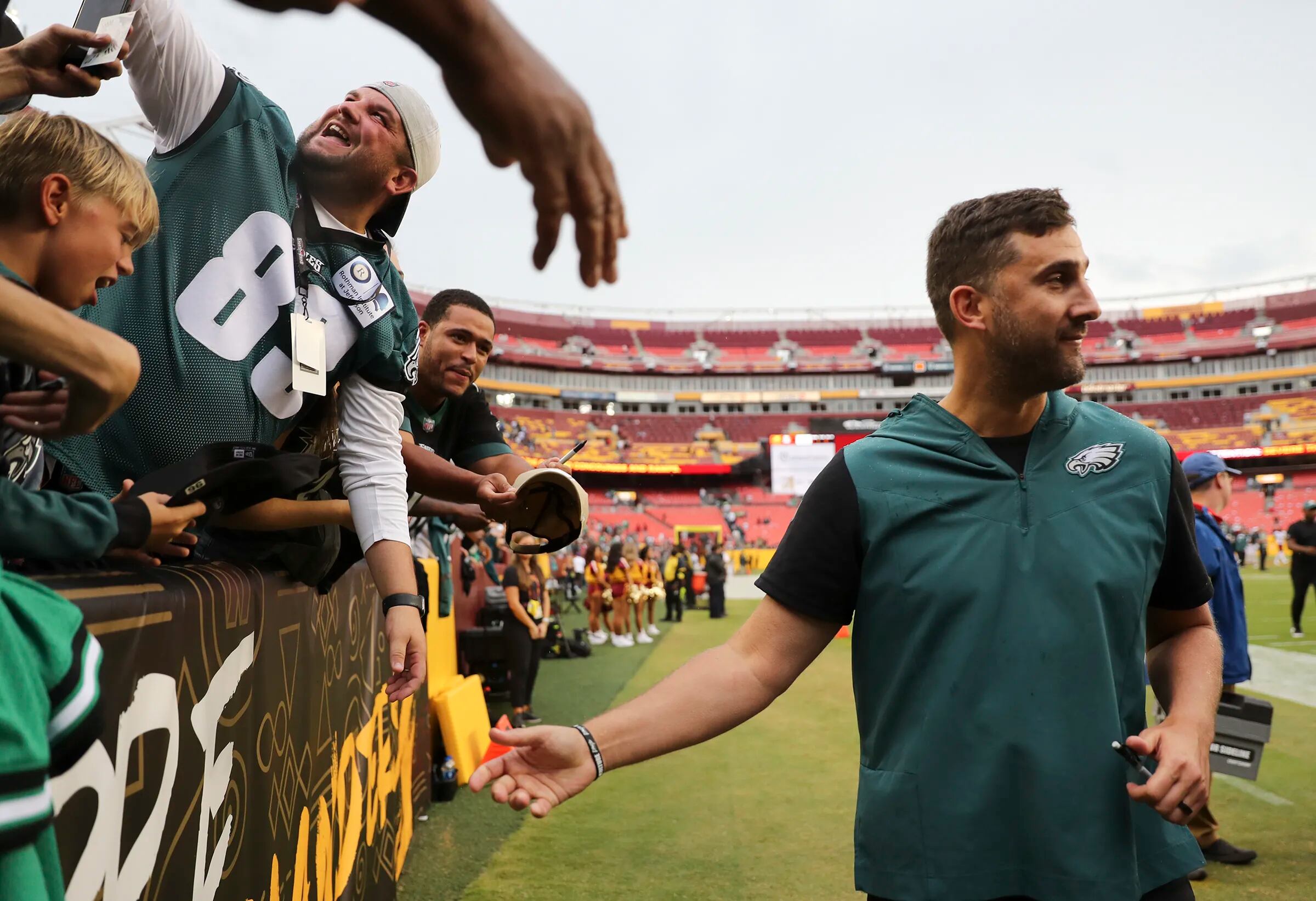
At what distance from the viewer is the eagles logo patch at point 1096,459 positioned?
175cm

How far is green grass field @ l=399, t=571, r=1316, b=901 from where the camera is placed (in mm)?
3805

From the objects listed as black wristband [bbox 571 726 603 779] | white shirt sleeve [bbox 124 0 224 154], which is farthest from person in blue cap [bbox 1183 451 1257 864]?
white shirt sleeve [bbox 124 0 224 154]

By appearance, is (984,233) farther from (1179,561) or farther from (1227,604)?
(1227,604)

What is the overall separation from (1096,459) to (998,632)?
0.43 m

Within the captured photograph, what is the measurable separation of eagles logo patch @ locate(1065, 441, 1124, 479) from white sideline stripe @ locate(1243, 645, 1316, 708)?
23.6ft

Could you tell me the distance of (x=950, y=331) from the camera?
1979 millimetres

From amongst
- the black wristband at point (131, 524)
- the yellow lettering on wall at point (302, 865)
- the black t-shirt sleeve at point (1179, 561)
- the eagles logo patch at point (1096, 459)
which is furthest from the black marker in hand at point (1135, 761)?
the yellow lettering on wall at point (302, 865)

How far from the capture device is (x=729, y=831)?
4648 millimetres

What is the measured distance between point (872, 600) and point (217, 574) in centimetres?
130

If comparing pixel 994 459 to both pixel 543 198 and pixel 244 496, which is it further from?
pixel 244 496

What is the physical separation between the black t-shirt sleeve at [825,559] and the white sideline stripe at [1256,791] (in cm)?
430

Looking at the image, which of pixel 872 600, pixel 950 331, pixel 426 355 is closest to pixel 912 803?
pixel 872 600

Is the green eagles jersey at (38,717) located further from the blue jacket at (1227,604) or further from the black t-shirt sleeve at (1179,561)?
the blue jacket at (1227,604)

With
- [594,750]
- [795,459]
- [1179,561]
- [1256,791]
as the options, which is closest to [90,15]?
[594,750]
